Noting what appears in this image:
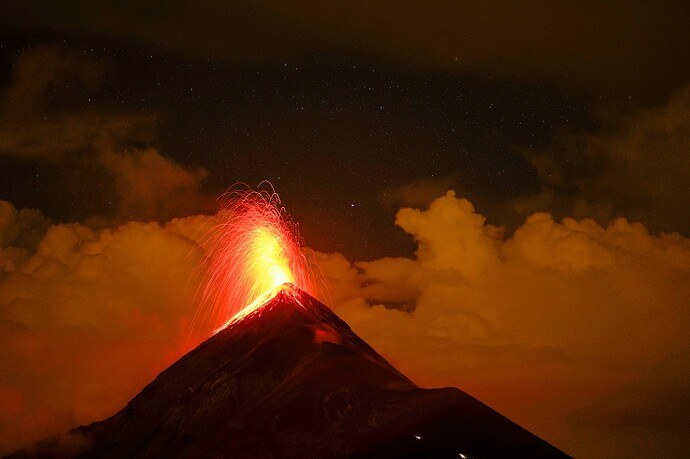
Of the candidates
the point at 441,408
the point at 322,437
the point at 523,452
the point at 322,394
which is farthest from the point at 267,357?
the point at 523,452

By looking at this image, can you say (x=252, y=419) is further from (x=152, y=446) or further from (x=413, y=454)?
(x=413, y=454)

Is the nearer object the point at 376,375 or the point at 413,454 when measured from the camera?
the point at 413,454

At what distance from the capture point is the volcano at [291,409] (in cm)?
6247

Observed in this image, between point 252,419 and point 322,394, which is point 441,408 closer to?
point 322,394

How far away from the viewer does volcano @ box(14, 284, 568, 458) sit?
62.5 meters

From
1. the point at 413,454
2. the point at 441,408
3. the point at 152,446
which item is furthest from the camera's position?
the point at 152,446

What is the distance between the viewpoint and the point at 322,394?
71688mm

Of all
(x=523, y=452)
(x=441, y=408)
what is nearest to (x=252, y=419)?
(x=441, y=408)

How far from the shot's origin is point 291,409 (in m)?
71.1

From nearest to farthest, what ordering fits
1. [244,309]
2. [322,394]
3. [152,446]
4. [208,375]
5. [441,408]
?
[441,408] → [322,394] → [152,446] → [208,375] → [244,309]

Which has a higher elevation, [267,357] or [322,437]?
[267,357]

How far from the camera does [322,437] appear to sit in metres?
65.9

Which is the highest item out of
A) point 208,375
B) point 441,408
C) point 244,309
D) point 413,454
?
point 244,309

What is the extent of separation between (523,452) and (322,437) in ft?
52.8
